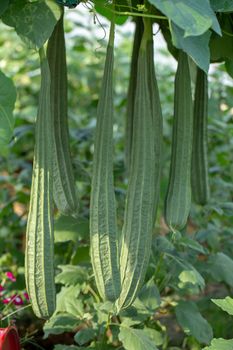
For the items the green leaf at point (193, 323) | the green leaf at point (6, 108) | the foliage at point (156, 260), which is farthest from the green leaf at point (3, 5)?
the green leaf at point (193, 323)

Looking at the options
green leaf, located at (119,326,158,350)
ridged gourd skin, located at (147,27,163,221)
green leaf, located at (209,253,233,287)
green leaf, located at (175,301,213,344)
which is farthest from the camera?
green leaf, located at (209,253,233,287)

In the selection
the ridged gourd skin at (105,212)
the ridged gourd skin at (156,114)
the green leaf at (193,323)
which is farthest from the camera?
the green leaf at (193,323)

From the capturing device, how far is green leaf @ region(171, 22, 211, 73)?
1.92 m

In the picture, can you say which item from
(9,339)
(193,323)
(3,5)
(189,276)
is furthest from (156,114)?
(193,323)

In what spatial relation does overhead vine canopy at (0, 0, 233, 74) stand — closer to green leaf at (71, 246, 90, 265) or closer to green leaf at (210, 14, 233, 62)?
green leaf at (210, 14, 233, 62)

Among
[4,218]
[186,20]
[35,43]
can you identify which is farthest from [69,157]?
[4,218]

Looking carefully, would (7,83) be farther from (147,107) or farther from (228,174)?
(228,174)

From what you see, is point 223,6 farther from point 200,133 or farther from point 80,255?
point 80,255

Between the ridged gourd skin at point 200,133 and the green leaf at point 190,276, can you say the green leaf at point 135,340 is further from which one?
the ridged gourd skin at point 200,133

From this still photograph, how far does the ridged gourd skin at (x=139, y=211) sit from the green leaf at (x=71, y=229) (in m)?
0.91

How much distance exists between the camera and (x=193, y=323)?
308 cm

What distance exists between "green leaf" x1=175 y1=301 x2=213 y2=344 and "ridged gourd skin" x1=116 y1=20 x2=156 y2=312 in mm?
795

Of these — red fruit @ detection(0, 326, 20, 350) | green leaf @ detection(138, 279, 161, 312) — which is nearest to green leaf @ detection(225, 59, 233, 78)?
green leaf @ detection(138, 279, 161, 312)

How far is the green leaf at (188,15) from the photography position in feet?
6.13
